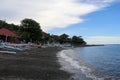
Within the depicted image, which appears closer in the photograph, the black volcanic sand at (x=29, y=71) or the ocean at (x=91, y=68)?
the black volcanic sand at (x=29, y=71)

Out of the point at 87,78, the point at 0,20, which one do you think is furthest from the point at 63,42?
the point at 87,78

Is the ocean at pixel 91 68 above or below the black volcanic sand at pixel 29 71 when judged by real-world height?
below

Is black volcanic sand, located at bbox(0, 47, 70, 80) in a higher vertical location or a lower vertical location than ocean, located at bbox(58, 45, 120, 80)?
higher

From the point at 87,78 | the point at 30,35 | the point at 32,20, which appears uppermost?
the point at 32,20

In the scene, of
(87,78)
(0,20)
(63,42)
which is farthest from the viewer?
(63,42)

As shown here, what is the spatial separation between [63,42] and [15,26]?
63.5 metres

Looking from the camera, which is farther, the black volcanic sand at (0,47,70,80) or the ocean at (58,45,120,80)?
the ocean at (58,45,120,80)

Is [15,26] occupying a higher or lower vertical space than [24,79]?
higher

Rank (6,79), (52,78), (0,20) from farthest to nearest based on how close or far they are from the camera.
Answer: (0,20) < (52,78) < (6,79)

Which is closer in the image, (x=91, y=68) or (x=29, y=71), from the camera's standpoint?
(x=29, y=71)

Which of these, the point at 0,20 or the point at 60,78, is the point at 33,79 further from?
the point at 0,20

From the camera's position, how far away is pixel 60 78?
17984mm

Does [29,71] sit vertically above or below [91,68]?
above

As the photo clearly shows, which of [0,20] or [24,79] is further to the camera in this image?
[0,20]
